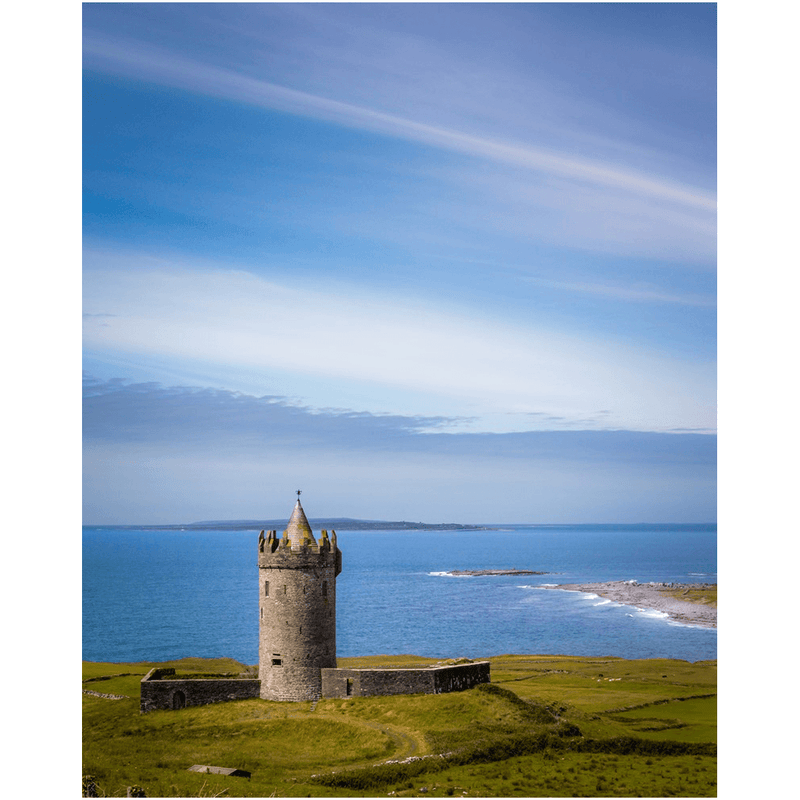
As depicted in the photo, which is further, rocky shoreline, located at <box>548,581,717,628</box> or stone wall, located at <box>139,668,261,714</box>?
rocky shoreline, located at <box>548,581,717,628</box>

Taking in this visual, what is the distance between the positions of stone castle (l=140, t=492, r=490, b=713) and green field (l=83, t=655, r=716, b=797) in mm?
864

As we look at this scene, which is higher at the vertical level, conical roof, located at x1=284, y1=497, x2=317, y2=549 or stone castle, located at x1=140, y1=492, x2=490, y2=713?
conical roof, located at x1=284, y1=497, x2=317, y2=549

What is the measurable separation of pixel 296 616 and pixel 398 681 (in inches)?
211

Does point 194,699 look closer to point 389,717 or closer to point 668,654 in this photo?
point 389,717

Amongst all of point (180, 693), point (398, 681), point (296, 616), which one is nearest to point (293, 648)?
point (296, 616)

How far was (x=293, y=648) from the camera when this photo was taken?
3575 centimetres

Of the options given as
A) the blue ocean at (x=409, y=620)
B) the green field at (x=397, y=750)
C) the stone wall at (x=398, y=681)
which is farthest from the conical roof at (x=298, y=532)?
the blue ocean at (x=409, y=620)

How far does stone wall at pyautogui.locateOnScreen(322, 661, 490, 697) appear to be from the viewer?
3397 cm

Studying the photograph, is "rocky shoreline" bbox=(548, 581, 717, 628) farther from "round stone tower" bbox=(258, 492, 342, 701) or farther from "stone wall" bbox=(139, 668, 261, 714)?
"stone wall" bbox=(139, 668, 261, 714)

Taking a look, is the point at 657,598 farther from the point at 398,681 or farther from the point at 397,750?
the point at 397,750

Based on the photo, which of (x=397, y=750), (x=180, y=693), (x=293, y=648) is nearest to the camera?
(x=397, y=750)

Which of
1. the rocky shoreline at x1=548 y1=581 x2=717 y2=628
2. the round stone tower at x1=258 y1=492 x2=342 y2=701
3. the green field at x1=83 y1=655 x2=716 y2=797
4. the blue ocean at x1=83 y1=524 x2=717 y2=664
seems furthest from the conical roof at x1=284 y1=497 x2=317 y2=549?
the rocky shoreline at x1=548 y1=581 x2=717 y2=628

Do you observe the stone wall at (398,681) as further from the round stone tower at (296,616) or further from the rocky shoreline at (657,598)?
the rocky shoreline at (657,598)
